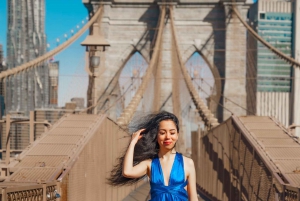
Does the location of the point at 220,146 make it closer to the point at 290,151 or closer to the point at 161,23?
the point at 290,151

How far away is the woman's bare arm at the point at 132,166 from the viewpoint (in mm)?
5512

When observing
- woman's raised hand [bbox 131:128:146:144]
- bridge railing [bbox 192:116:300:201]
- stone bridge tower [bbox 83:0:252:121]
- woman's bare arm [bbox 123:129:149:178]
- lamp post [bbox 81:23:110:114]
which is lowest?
bridge railing [bbox 192:116:300:201]

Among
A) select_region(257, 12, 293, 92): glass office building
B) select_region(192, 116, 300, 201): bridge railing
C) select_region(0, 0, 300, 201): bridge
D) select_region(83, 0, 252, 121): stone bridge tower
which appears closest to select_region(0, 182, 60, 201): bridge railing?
select_region(0, 0, 300, 201): bridge

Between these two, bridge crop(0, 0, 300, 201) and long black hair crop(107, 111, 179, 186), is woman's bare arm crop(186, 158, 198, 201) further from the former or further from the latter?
bridge crop(0, 0, 300, 201)

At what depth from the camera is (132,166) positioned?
5.56 m

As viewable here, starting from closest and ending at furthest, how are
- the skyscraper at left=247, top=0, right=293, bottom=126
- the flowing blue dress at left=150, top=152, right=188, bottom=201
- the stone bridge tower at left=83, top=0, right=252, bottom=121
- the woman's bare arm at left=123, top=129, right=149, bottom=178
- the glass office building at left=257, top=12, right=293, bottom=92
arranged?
the flowing blue dress at left=150, top=152, right=188, bottom=201
the woman's bare arm at left=123, top=129, right=149, bottom=178
the stone bridge tower at left=83, top=0, right=252, bottom=121
the skyscraper at left=247, top=0, right=293, bottom=126
the glass office building at left=257, top=12, right=293, bottom=92

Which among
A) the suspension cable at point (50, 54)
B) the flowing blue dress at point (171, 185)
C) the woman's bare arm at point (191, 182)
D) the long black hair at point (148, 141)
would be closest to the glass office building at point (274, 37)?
the suspension cable at point (50, 54)

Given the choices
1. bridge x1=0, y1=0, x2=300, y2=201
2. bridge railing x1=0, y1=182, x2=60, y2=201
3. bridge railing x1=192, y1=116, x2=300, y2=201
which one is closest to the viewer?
bridge railing x1=0, y1=182, x2=60, y2=201

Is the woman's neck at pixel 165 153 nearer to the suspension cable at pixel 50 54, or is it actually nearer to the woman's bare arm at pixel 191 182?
the woman's bare arm at pixel 191 182

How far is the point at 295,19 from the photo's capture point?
129625mm

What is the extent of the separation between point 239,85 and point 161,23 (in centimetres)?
479

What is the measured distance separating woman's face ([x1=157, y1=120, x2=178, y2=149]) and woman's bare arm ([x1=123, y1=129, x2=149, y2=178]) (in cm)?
16

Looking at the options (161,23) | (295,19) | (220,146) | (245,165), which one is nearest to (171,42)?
(161,23)

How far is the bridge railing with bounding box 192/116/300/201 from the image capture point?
449 inches
